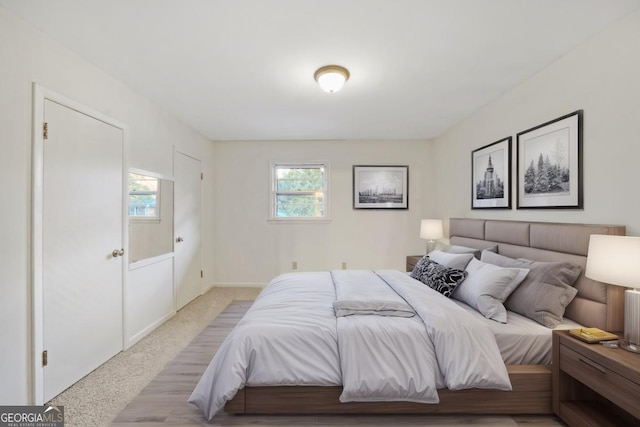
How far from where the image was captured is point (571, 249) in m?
2.06

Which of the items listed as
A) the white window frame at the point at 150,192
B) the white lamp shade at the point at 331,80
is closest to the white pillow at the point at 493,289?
the white lamp shade at the point at 331,80

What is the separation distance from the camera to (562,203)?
2.26 meters

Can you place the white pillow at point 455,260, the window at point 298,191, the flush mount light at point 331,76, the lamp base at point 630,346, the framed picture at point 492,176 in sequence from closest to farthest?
the lamp base at point 630,346
the flush mount light at point 331,76
the white pillow at point 455,260
the framed picture at point 492,176
the window at point 298,191

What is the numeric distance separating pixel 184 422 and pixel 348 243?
11.1 feet

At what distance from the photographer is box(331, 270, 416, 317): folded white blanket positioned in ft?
6.45

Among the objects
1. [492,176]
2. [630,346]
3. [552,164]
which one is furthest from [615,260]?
[492,176]

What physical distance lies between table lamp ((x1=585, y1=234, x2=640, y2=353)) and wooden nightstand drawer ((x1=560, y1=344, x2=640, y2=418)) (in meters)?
0.20

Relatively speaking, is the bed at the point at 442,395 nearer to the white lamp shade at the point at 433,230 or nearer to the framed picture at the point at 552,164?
the framed picture at the point at 552,164

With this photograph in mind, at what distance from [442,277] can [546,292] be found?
0.71 m

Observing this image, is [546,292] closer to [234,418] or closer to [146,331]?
[234,418]

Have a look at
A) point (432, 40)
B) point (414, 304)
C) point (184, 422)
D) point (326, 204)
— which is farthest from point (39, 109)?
point (326, 204)

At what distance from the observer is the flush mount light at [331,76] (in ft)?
7.78

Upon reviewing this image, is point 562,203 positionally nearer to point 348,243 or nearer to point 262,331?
point 262,331

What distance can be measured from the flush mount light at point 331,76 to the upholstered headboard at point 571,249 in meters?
2.05
